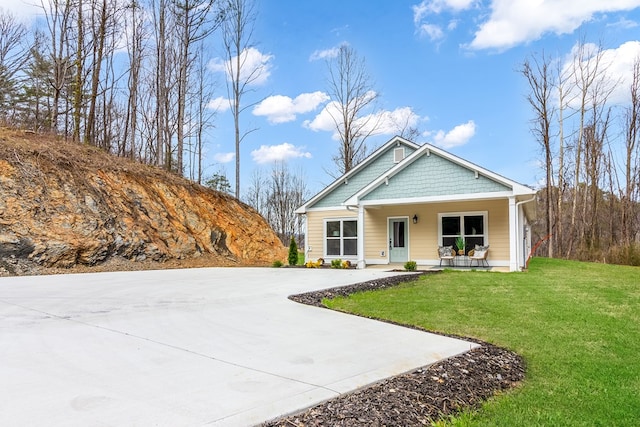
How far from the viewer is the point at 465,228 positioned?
48.6 feet

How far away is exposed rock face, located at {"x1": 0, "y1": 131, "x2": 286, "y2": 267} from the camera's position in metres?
12.3

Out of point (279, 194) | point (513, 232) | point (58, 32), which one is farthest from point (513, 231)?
point (279, 194)

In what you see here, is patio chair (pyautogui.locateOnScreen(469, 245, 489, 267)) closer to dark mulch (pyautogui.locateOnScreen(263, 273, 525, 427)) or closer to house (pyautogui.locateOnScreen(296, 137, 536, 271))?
house (pyautogui.locateOnScreen(296, 137, 536, 271))

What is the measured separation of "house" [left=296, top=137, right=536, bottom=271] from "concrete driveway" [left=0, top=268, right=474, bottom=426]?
28.1 feet

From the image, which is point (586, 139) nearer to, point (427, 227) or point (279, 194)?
point (427, 227)

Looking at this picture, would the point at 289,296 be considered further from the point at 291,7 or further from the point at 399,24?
the point at 291,7

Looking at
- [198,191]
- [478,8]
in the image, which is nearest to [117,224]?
[198,191]

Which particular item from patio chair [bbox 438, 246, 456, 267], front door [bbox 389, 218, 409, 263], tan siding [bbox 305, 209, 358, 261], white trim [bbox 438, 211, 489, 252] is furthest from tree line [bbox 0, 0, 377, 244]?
patio chair [bbox 438, 246, 456, 267]

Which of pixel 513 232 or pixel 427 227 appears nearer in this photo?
pixel 513 232

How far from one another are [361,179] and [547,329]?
12976 millimetres

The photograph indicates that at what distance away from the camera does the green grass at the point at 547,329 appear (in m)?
3.02

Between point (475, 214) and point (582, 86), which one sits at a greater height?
point (582, 86)

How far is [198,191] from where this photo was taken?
19344 mm

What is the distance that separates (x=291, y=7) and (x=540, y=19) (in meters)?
11.8
